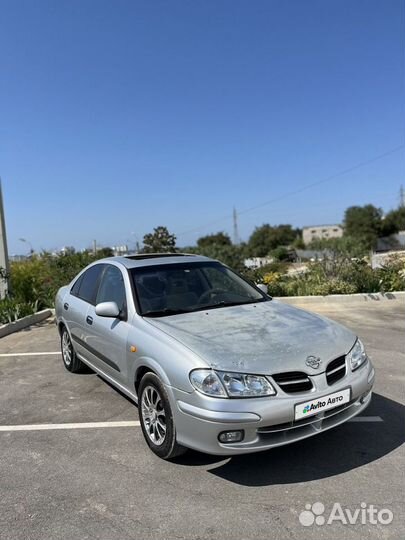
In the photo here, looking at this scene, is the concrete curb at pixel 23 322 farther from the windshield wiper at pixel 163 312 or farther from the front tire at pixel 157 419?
the front tire at pixel 157 419

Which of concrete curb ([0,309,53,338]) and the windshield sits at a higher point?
the windshield

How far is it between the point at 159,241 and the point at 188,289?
1300cm

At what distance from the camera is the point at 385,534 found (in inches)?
101

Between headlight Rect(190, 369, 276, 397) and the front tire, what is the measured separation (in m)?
0.41

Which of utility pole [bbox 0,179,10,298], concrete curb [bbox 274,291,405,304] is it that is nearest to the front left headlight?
concrete curb [bbox 274,291,405,304]

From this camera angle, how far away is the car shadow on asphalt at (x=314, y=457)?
3.20 meters

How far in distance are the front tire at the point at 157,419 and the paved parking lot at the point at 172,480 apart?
0.14 m

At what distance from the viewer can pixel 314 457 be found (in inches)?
135

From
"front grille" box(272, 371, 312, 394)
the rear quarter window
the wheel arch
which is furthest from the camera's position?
the rear quarter window

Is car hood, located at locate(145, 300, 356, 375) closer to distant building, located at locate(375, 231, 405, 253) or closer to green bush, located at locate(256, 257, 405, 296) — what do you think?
green bush, located at locate(256, 257, 405, 296)

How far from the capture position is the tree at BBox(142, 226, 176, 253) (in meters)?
16.8

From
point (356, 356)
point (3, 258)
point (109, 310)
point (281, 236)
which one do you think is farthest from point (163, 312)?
point (281, 236)

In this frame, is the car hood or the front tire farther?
the front tire

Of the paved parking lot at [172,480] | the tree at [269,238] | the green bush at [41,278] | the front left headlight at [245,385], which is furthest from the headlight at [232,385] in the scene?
the tree at [269,238]
